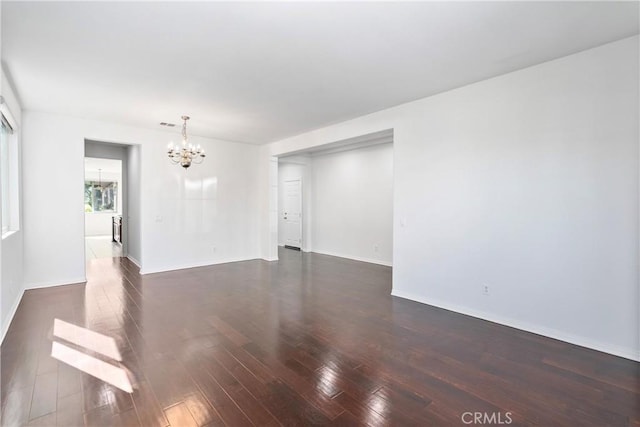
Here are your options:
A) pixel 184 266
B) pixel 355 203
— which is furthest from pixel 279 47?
pixel 184 266

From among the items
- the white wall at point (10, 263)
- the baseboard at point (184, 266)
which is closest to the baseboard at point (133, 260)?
the baseboard at point (184, 266)

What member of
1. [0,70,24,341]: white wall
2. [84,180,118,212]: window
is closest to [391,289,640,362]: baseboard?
[0,70,24,341]: white wall

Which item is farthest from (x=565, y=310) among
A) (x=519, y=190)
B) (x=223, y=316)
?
(x=223, y=316)

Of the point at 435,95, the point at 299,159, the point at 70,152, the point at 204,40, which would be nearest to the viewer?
the point at 204,40

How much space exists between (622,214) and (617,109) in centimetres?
97

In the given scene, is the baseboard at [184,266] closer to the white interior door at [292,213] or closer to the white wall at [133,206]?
the white wall at [133,206]

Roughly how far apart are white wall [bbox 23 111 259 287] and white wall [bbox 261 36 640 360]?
13.8ft

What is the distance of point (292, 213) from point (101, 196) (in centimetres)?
935

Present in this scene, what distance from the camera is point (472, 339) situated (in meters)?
3.18

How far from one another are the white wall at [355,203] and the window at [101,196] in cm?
988

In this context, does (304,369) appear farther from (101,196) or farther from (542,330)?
(101,196)

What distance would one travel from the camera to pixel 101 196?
13.1 metres

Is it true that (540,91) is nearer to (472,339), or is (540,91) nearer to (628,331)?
(628,331)

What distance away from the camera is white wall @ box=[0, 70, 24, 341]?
3.30 meters
